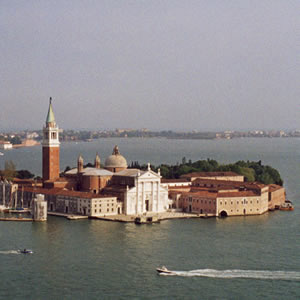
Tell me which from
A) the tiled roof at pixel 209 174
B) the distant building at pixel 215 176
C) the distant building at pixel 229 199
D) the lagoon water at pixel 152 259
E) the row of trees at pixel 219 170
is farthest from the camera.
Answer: the row of trees at pixel 219 170

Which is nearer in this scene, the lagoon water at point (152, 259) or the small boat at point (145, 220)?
the lagoon water at point (152, 259)

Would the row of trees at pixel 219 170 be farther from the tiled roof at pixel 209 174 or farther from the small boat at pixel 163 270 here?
the small boat at pixel 163 270

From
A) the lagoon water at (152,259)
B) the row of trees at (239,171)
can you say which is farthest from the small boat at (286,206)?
the row of trees at (239,171)

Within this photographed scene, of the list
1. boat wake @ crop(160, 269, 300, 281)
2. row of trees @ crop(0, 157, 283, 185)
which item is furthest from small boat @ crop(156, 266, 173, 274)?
row of trees @ crop(0, 157, 283, 185)

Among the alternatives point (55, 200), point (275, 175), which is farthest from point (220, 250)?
point (275, 175)

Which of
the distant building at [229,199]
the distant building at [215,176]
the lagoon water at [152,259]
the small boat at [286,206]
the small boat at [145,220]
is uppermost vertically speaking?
the distant building at [215,176]

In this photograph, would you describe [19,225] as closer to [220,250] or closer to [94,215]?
[94,215]

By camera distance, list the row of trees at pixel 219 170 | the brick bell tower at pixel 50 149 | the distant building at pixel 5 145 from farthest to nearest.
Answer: the distant building at pixel 5 145 < the row of trees at pixel 219 170 < the brick bell tower at pixel 50 149
